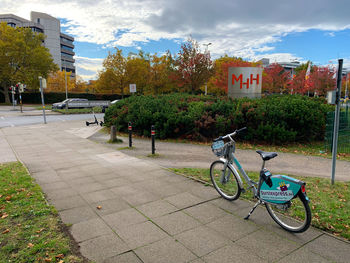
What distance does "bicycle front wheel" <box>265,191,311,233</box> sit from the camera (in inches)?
130

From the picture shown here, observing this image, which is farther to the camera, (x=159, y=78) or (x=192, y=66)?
(x=159, y=78)

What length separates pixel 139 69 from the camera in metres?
41.6

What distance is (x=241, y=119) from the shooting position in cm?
1037

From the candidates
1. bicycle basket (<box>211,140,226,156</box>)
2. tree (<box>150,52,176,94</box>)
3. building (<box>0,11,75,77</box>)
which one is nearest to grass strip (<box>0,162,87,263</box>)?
bicycle basket (<box>211,140,226,156</box>)

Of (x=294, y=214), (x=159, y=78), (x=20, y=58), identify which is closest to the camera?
(x=294, y=214)

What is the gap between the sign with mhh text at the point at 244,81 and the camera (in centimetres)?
1475

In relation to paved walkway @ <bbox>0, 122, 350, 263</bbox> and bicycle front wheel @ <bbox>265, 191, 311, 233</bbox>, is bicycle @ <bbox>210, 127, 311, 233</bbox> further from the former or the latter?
paved walkway @ <bbox>0, 122, 350, 263</bbox>

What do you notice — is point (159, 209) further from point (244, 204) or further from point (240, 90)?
point (240, 90)

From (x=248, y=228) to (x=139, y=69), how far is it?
1586 inches

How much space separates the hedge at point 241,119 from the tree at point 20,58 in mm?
39066

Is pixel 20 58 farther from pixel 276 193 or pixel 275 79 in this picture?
pixel 276 193

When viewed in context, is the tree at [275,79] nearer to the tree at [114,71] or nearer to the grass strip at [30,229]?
the tree at [114,71]

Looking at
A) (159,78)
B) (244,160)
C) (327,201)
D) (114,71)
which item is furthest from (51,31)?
(327,201)

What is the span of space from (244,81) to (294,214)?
1187cm
